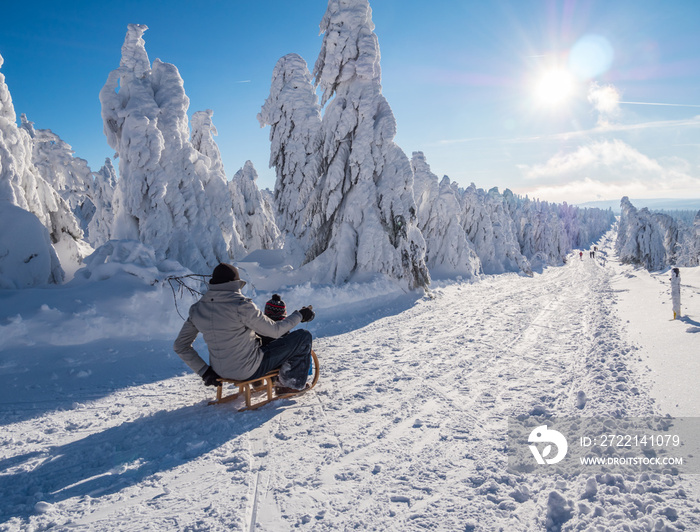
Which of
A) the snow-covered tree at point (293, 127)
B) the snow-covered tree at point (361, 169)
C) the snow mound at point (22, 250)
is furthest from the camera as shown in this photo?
the snow-covered tree at point (293, 127)

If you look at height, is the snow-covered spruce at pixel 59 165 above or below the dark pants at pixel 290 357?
above

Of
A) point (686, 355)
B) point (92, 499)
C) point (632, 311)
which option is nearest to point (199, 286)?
point (92, 499)

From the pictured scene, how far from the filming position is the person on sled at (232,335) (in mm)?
4027

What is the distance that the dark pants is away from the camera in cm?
456

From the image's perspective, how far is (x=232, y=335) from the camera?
4113 millimetres

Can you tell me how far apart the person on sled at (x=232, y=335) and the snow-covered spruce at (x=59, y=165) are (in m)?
27.2

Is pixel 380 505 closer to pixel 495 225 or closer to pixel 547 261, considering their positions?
pixel 495 225

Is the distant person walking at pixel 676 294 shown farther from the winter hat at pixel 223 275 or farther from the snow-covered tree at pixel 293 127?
the snow-covered tree at pixel 293 127

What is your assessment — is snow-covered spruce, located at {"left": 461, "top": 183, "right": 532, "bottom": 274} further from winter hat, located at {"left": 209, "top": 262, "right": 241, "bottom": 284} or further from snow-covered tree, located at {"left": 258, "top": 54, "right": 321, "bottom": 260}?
winter hat, located at {"left": 209, "top": 262, "right": 241, "bottom": 284}

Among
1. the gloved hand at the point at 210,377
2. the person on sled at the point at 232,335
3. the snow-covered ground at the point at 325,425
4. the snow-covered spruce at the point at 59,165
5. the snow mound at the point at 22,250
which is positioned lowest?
the snow-covered ground at the point at 325,425

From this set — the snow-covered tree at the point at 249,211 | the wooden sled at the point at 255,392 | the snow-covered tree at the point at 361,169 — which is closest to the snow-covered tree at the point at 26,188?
the wooden sled at the point at 255,392

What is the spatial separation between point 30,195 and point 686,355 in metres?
15.9

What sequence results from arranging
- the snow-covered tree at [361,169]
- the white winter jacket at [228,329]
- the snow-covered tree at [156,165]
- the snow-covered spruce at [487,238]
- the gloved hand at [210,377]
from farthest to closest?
the snow-covered spruce at [487,238], the snow-covered tree at [361,169], the snow-covered tree at [156,165], the gloved hand at [210,377], the white winter jacket at [228,329]

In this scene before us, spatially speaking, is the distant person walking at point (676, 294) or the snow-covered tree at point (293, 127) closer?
the distant person walking at point (676, 294)
